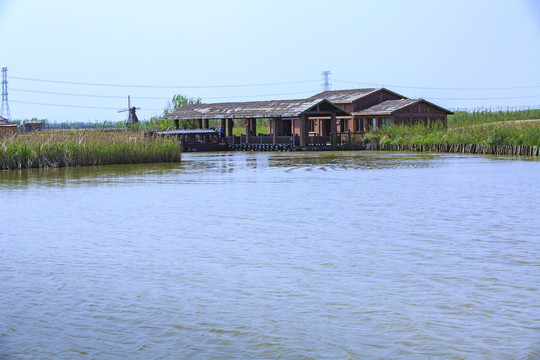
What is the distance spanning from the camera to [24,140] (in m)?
33.0

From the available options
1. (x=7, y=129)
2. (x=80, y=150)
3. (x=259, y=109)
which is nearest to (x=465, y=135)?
(x=259, y=109)

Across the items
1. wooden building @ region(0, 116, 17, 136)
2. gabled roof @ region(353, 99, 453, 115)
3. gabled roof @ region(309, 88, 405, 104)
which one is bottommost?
wooden building @ region(0, 116, 17, 136)

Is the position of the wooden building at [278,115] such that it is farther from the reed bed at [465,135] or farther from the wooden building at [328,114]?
the reed bed at [465,135]

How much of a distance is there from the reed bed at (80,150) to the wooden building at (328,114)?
1551 centimetres

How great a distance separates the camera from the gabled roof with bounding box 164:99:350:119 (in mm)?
50969

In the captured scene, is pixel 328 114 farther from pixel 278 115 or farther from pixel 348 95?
pixel 348 95

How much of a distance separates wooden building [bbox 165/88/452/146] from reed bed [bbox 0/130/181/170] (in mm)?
15507

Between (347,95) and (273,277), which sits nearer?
(273,277)

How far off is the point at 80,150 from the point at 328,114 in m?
24.5

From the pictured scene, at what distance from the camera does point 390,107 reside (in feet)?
180

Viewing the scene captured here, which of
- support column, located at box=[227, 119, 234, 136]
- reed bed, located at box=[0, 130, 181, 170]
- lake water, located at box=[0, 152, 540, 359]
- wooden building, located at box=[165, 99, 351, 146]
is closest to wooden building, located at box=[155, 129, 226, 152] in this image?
wooden building, located at box=[165, 99, 351, 146]

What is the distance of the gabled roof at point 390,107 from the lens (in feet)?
177

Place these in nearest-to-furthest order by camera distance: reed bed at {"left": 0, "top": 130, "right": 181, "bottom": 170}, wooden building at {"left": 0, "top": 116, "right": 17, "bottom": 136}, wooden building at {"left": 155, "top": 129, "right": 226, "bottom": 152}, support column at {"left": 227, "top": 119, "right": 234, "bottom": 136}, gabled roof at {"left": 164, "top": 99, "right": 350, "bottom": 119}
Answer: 1. reed bed at {"left": 0, "top": 130, "right": 181, "bottom": 170}
2. wooden building at {"left": 0, "top": 116, "right": 17, "bottom": 136}
3. gabled roof at {"left": 164, "top": 99, "right": 350, "bottom": 119}
4. wooden building at {"left": 155, "top": 129, "right": 226, "bottom": 152}
5. support column at {"left": 227, "top": 119, "right": 234, "bottom": 136}

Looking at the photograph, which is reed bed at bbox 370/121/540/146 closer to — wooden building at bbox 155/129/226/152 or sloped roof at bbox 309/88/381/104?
sloped roof at bbox 309/88/381/104
